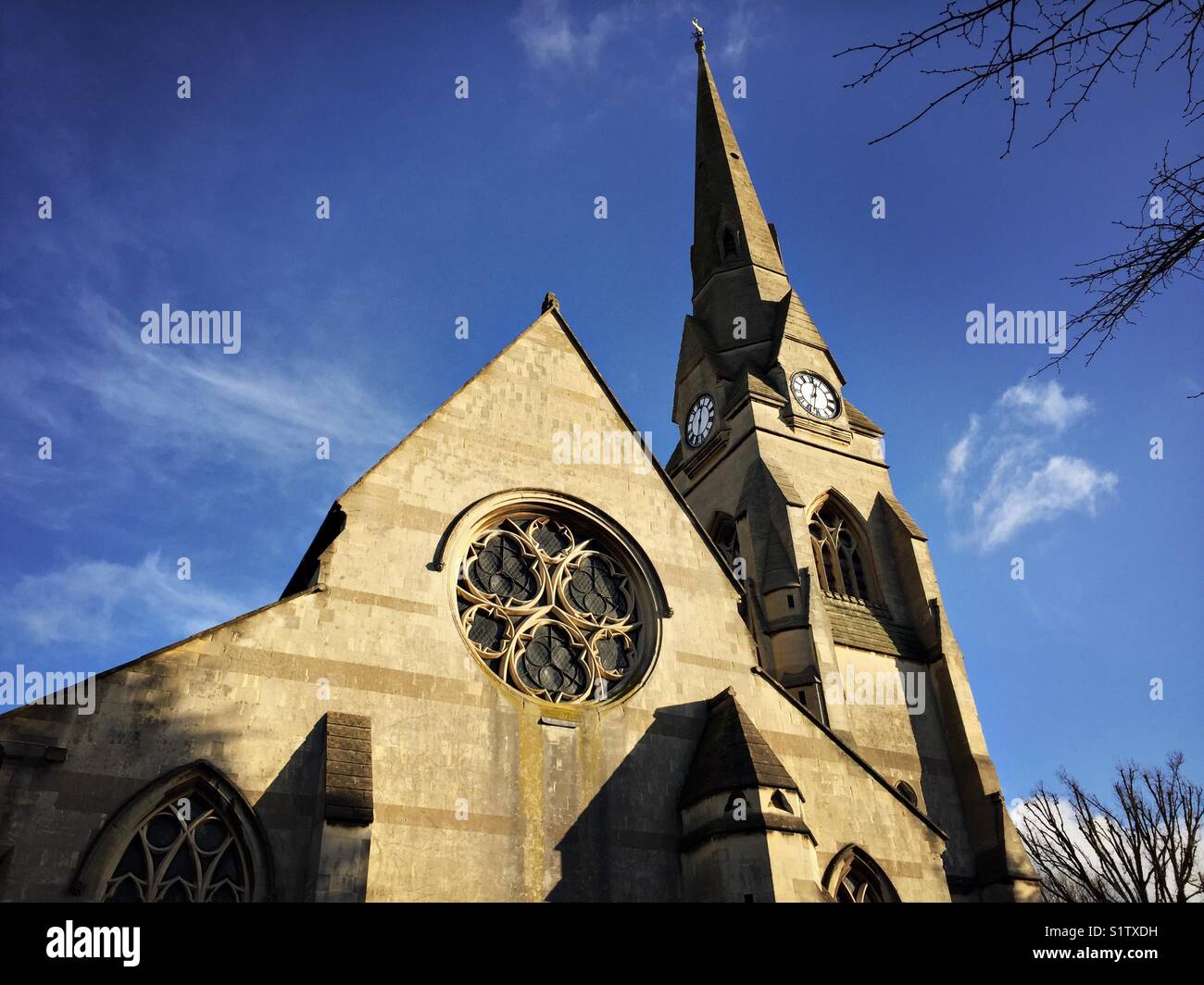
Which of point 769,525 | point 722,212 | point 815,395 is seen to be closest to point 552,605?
point 769,525

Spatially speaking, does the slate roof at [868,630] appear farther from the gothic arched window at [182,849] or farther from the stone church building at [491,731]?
the gothic arched window at [182,849]

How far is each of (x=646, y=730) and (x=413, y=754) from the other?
327 cm

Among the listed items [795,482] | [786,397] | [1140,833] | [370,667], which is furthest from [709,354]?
[370,667]

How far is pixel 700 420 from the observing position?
27922 mm

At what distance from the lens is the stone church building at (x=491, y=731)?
348 inches

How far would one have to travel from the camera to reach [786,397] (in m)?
25.9

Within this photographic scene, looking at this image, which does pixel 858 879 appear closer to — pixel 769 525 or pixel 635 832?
pixel 635 832

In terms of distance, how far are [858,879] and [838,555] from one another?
1251 cm

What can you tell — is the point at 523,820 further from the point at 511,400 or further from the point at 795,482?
the point at 795,482

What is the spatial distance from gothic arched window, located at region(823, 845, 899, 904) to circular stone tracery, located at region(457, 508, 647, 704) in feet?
12.1

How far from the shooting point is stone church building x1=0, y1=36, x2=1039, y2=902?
884 centimetres

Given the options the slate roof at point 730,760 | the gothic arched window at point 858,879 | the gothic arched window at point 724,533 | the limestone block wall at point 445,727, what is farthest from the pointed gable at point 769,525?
the gothic arched window at point 858,879

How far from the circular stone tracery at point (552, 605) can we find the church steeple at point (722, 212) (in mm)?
19920
